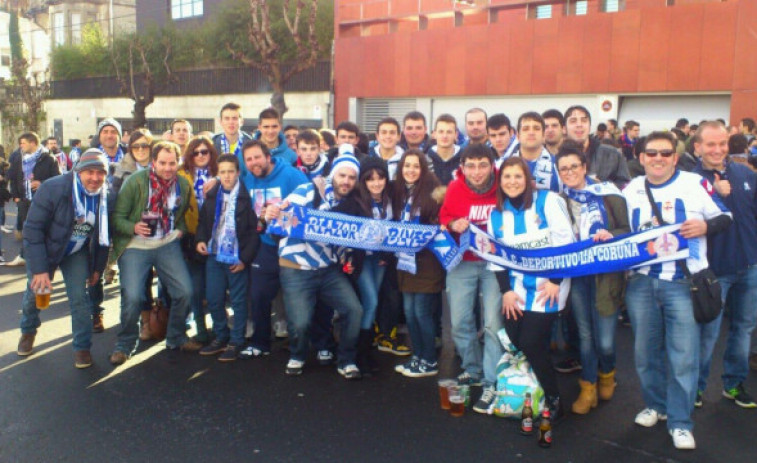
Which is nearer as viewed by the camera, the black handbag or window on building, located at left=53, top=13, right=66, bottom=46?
the black handbag

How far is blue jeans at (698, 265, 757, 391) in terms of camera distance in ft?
16.3

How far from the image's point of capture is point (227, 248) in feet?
20.0

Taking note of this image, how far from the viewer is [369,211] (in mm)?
5676

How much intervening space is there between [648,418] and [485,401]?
113 centimetres

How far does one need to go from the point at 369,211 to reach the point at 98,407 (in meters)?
2.57

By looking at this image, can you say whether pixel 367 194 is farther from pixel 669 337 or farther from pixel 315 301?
pixel 669 337

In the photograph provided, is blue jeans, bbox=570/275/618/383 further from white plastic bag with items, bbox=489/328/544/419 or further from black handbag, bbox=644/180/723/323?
black handbag, bbox=644/180/723/323

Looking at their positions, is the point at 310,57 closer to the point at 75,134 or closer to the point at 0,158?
the point at 0,158

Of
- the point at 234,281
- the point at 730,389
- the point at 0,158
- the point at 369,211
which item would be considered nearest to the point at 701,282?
the point at 730,389

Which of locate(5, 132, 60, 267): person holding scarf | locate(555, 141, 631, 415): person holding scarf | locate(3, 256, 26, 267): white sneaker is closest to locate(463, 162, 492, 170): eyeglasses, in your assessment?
locate(555, 141, 631, 415): person holding scarf

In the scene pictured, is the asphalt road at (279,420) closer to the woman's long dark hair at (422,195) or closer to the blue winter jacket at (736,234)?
the blue winter jacket at (736,234)

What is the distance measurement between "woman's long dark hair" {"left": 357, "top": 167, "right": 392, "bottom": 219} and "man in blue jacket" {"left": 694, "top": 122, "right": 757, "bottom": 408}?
2380mm

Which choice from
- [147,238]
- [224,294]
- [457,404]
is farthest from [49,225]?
[457,404]

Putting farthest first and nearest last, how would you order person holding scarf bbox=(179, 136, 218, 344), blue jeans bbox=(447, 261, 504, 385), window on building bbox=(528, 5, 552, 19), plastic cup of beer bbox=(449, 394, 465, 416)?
window on building bbox=(528, 5, 552, 19) → person holding scarf bbox=(179, 136, 218, 344) → blue jeans bbox=(447, 261, 504, 385) → plastic cup of beer bbox=(449, 394, 465, 416)
